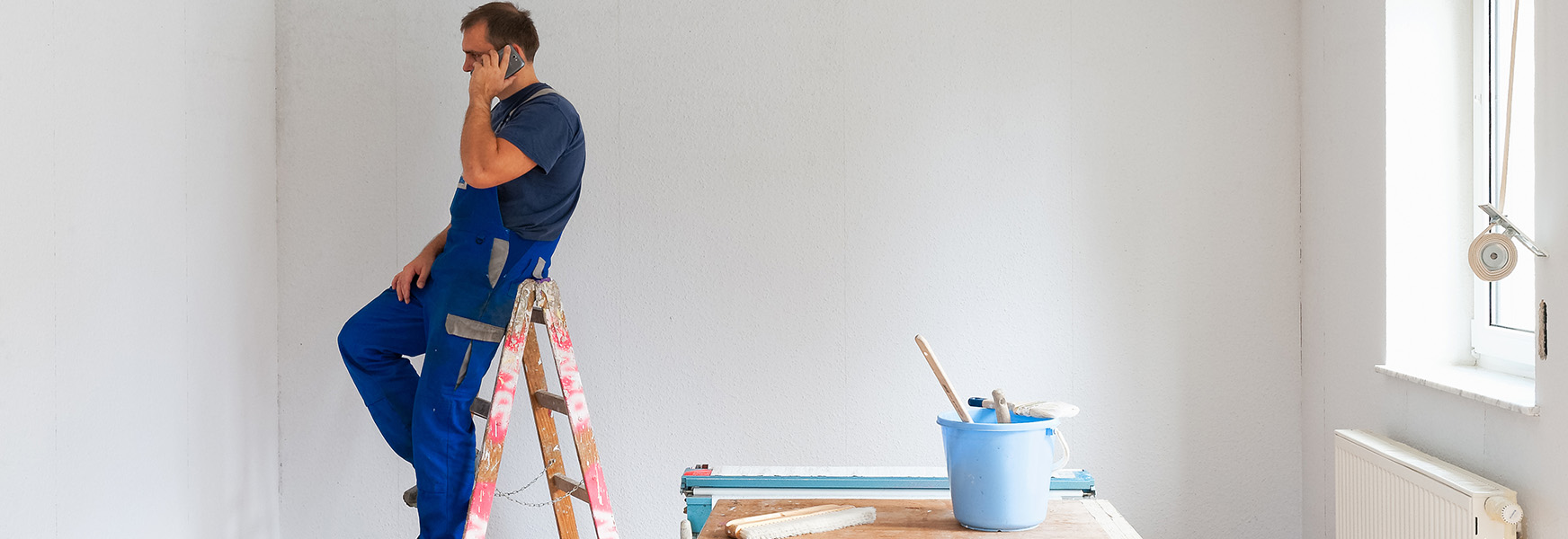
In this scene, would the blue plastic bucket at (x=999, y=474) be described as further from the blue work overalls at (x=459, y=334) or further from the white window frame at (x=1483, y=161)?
the white window frame at (x=1483, y=161)

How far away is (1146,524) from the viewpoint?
2871 mm

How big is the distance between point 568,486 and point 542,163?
77 centimetres

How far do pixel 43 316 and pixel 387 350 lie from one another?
2.19 feet

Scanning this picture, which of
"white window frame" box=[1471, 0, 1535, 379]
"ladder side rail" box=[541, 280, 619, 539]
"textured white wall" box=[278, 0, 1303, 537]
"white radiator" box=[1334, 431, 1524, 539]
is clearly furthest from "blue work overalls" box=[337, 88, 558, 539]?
"white window frame" box=[1471, 0, 1535, 379]

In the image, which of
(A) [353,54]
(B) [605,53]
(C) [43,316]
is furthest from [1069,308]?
(C) [43,316]

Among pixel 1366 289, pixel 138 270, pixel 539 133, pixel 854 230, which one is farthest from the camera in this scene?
pixel 854 230

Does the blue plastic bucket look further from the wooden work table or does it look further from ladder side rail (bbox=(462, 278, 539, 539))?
ladder side rail (bbox=(462, 278, 539, 539))

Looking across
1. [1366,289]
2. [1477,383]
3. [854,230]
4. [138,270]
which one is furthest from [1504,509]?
[138,270]

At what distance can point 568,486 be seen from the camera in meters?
2.34

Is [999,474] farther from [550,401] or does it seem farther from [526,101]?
[526,101]

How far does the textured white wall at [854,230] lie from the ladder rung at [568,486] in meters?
0.53

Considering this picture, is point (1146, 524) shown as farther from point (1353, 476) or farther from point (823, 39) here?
point (823, 39)

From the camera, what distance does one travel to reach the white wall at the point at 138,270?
6.52 feet

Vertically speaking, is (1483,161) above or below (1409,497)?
above
